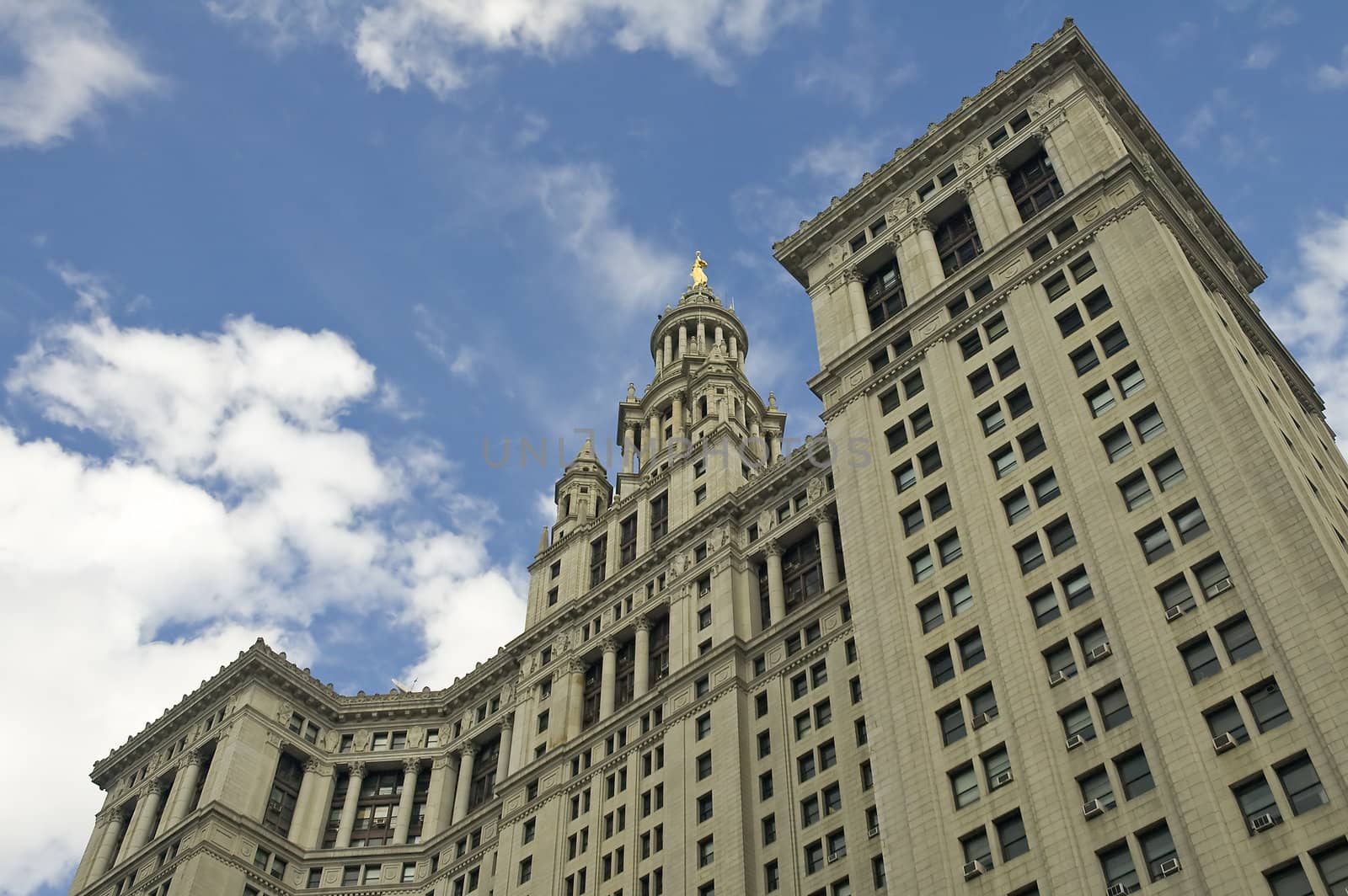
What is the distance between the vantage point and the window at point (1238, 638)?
5238 cm

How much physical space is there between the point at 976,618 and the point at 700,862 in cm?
2289

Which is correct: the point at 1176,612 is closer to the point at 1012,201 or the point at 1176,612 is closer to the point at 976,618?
the point at 976,618

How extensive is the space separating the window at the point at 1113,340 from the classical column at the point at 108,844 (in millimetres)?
77132

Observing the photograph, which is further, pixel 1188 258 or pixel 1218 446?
pixel 1188 258

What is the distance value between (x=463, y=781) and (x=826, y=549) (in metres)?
32.0

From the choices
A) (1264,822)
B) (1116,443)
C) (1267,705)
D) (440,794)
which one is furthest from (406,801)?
(1264,822)

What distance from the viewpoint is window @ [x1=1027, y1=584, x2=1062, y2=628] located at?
59.6 meters

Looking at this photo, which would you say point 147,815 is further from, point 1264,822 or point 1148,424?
point 1264,822

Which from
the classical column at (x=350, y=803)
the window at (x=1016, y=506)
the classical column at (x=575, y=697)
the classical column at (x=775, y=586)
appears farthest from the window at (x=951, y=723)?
the classical column at (x=350, y=803)

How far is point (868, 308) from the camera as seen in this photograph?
88188mm

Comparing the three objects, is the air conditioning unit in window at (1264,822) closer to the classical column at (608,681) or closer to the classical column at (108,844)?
the classical column at (608,681)

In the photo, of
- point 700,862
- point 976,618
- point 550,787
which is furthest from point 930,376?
point 550,787

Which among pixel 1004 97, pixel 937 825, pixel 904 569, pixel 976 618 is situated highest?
pixel 1004 97

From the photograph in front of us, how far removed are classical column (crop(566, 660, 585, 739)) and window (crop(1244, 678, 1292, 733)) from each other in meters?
49.0
